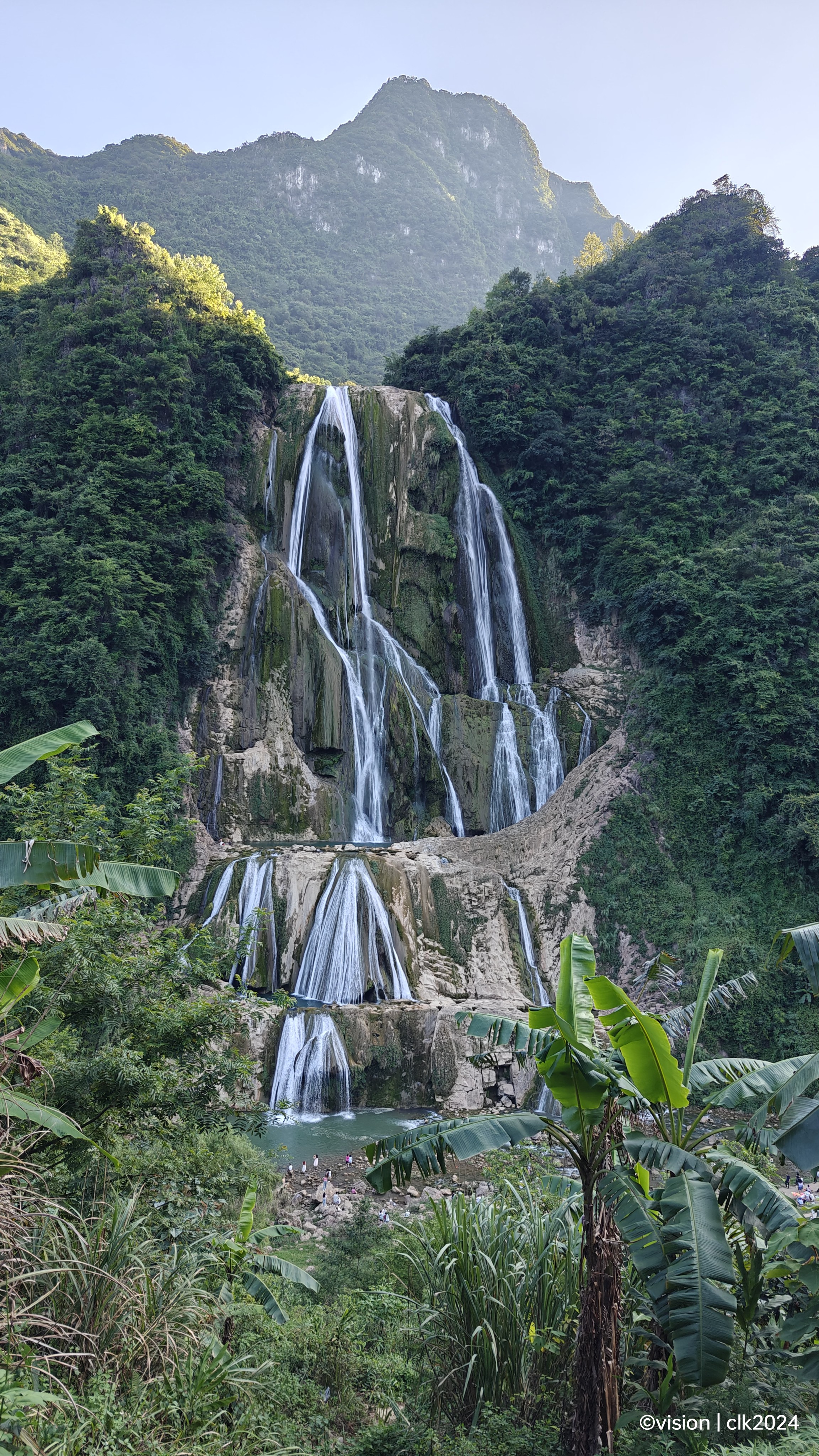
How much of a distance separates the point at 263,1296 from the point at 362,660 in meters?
18.7

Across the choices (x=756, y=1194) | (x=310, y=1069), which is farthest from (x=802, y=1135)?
(x=310, y=1069)

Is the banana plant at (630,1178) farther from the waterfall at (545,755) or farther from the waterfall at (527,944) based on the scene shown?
the waterfall at (545,755)

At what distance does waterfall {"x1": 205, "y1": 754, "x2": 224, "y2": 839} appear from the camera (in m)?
20.5

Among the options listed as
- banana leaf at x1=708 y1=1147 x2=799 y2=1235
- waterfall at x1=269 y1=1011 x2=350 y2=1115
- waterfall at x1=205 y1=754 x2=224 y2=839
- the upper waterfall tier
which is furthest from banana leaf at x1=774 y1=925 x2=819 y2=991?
waterfall at x1=205 y1=754 x2=224 y2=839

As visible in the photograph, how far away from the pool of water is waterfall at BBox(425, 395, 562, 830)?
360 inches

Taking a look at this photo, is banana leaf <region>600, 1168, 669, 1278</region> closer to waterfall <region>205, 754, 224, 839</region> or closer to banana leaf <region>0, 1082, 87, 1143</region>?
banana leaf <region>0, 1082, 87, 1143</region>

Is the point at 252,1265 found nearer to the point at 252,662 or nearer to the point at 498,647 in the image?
the point at 252,662

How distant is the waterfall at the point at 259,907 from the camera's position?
1560 cm

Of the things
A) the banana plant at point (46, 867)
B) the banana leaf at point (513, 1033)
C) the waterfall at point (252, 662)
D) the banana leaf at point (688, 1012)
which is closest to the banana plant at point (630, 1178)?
the banana leaf at point (513, 1033)

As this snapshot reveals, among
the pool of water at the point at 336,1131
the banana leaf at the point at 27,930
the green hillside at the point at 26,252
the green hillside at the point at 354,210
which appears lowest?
the pool of water at the point at 336,1131

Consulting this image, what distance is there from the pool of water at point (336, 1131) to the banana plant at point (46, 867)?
8194mm

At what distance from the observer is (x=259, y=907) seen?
51.5 feet

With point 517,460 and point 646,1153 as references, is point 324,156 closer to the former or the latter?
point 517,460

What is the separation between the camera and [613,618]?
2375 cm
